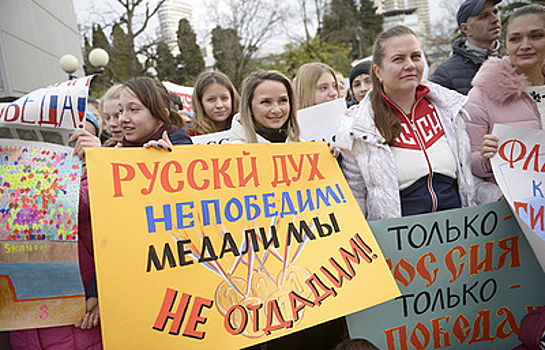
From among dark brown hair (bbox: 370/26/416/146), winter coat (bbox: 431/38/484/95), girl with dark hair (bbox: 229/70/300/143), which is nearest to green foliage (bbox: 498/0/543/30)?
winter coat (bbox: 431/38/484/95)

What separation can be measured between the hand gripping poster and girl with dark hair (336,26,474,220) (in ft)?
0.63

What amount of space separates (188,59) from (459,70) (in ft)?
86.7

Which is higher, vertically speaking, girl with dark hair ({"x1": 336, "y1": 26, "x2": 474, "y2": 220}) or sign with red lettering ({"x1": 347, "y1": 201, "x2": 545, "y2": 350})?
girl with dark hair ({"x1": 336, "y1": 26, "x2": 474, "y2": 220})

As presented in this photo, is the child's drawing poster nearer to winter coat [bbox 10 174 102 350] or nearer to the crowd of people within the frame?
winter coat [bbox 10 174 102 350]

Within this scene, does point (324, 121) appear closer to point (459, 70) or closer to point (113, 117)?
point (459, 70)

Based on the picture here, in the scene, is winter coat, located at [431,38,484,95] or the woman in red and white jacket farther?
winter coat, located at [431,38,484,95]

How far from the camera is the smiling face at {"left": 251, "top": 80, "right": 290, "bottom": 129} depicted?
101 inches

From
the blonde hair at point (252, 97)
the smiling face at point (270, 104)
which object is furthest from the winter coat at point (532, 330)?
the smiling face at point (270, 104)

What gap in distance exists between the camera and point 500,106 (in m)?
2.42

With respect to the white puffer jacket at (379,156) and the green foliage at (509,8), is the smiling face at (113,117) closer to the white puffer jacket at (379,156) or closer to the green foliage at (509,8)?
the white puffer jacket at (379,156)

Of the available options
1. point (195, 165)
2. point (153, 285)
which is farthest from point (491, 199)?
point (153, 285)

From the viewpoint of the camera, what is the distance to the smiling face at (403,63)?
220cm

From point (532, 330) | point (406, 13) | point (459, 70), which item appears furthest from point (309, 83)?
point (406, 13)

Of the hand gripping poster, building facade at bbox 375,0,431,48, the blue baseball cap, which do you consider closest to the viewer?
the hand gripping poster
